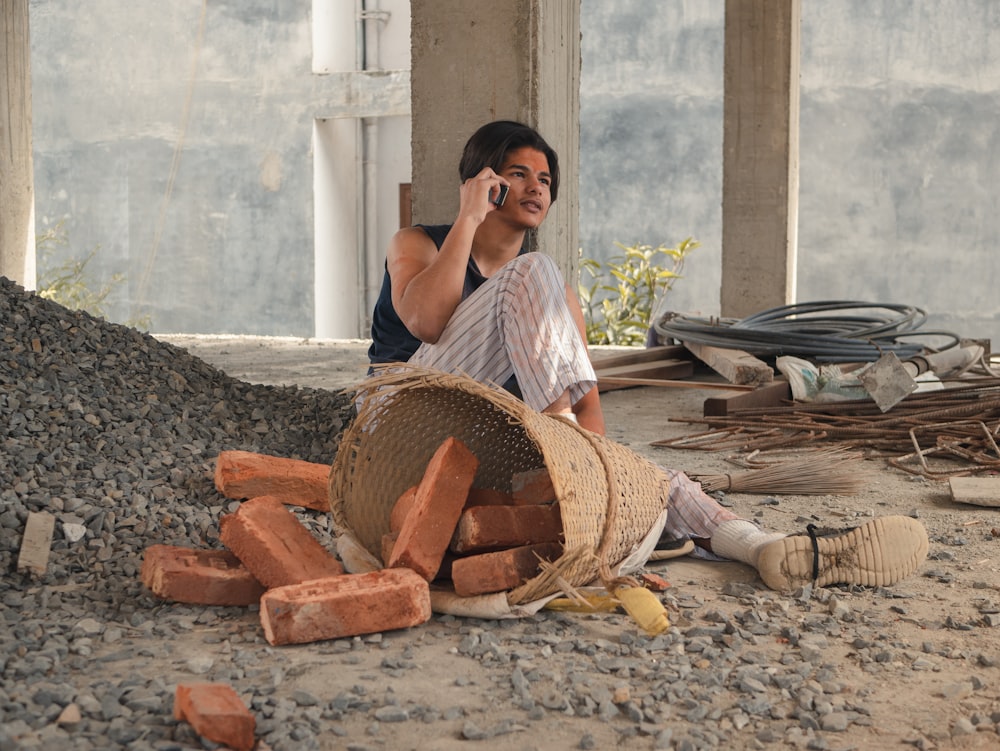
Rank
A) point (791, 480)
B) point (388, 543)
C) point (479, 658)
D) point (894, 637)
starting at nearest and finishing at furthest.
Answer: point (479, 658) → point (894, 637) → point (388, 543) → point (791, 480)

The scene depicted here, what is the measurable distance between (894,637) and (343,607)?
1.13 meters

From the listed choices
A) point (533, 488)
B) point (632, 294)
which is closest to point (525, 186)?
point (533, 488)

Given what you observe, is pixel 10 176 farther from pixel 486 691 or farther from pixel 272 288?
pixel 486 691

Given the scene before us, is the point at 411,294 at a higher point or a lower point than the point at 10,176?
lower

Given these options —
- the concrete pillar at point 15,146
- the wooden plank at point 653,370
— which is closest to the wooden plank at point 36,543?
the wooden plank at point 653,370

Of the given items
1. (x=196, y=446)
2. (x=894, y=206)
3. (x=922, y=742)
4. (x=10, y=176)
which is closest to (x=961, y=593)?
(x=922, y=742)

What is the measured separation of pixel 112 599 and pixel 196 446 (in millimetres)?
1209

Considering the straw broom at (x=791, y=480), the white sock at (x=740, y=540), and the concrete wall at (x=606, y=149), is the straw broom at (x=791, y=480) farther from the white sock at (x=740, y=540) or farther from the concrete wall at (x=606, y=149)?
the concrete wall at (x=606, y=149)

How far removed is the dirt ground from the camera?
71.7 inches

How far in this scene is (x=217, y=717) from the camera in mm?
1678

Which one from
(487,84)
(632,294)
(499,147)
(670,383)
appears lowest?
(670,383)

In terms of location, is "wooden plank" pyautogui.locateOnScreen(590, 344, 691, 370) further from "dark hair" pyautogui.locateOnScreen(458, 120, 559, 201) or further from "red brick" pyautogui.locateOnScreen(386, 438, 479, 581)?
"red brick" pyautogui.locateOnScreen(386, 438, 479, 581)

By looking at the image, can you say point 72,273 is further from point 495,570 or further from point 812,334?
point 495,570

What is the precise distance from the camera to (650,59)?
11.7 m
